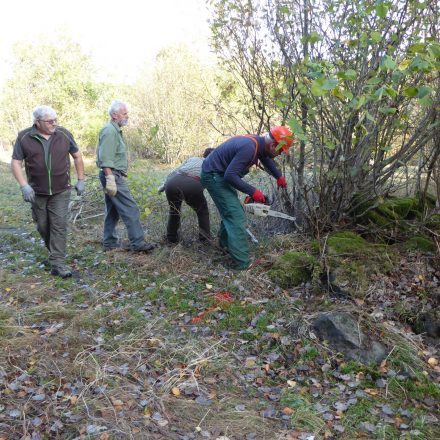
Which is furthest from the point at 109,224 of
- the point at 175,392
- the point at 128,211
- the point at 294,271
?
the point at 175,392

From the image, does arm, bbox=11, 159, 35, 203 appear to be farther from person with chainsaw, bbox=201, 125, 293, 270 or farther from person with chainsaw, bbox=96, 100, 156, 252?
person with chainsaw, bbox=201, 125, 293, 270

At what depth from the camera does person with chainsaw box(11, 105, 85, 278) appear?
16.8 ft

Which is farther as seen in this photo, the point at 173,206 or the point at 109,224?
the point at 109,224

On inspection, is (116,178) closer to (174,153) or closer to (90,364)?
(90,364)

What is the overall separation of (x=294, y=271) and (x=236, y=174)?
130 cm

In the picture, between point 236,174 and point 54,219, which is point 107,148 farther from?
point 236,174

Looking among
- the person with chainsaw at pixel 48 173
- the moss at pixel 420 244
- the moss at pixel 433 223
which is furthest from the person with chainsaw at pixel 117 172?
the moss at pixel 433 223

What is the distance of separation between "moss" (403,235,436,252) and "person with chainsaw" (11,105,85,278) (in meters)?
4.12

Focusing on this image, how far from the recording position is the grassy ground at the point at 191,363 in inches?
123

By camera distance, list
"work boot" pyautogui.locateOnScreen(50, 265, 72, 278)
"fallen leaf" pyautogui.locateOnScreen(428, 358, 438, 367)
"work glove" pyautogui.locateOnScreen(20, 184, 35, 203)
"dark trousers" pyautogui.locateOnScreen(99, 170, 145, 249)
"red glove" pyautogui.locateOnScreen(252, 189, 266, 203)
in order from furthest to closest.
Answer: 1. "dark trousers" pyautogui.locateOnScreen(99, 170, 145, 249)
2. "work boot" pyautogui.locateOnScreen(50, 265, 72, 278)
3. "red glove" pyautogui.locateOnScreen(252, 189, 266, 203)
4. "work glove" pyautogui.locateOnScreen(20, 184, 35, 203)
5. "fallen leaf" pyautogui.locateOnScreen(428, 358, 438, 367)

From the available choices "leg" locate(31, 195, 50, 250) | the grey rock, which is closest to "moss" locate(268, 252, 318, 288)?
the grey rock

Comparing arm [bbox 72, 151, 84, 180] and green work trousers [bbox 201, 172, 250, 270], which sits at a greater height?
arm [bbox 72, 151, 84, 180]

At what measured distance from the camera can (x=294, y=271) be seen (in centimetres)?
517

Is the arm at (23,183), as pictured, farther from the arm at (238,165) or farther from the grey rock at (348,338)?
the grey rock at (348,338)
